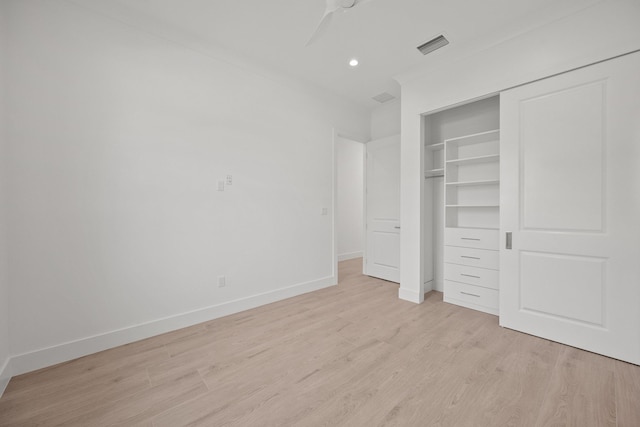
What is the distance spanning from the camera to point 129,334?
92.3 inches

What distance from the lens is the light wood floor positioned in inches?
59.1

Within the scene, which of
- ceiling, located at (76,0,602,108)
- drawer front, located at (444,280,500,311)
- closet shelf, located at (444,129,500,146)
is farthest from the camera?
closet shelf, located at (444,129,500,146)

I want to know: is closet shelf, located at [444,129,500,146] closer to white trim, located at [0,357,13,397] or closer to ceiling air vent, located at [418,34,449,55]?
ceiling air vent, located at [418,34,449,55]

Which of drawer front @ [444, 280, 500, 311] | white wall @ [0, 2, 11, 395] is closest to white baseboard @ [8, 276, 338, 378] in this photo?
white wall @ [0, 2, 11, 395]

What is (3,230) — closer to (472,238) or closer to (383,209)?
(383,209)

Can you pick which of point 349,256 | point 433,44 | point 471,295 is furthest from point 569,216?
point 349,256

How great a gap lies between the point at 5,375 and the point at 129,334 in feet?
2.36

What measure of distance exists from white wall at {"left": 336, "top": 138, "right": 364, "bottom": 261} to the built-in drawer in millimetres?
3105

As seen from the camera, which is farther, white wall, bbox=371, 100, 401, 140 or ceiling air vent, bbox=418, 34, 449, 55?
white wall, bbox=371, 100, 401, 140

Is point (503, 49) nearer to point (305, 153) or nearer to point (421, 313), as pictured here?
point (305, 153)

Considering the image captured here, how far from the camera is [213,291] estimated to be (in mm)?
2863

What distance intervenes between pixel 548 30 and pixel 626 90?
85 cm

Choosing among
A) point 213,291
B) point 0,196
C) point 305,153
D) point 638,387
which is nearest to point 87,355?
point 213,291

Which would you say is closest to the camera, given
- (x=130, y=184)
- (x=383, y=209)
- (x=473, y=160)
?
(x=130, y=184)
